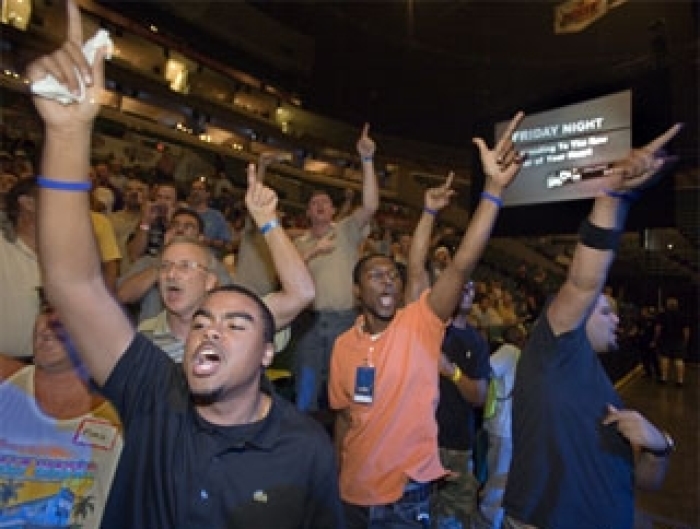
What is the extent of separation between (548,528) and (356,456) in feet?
2.79

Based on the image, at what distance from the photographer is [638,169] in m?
2.11

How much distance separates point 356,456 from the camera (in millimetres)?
2541

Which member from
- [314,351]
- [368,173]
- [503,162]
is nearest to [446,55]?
[368,173]

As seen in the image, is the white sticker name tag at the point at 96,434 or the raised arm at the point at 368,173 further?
the raised arm at the point at 368,173

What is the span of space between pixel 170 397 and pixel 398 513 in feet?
4.25

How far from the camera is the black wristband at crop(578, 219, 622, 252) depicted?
2096mm

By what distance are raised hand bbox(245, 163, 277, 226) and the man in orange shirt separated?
79 centimetres

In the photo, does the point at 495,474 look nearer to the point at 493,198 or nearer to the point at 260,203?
the point at 493,198

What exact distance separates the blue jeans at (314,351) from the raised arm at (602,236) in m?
2.18

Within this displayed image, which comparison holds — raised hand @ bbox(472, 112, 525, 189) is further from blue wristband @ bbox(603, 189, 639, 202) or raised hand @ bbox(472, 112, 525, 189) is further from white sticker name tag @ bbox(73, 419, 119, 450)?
white sticker name tag @ bbox(73, 419, 119, 450)

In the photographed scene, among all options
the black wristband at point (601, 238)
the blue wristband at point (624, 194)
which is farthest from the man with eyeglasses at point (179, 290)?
the blue wristband at point (624, 194)

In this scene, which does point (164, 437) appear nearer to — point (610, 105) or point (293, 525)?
point (293, 525)

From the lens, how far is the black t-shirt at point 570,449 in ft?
6.74

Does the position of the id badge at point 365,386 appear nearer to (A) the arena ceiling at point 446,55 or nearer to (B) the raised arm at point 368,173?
(B) the raised arm at point 368,173
